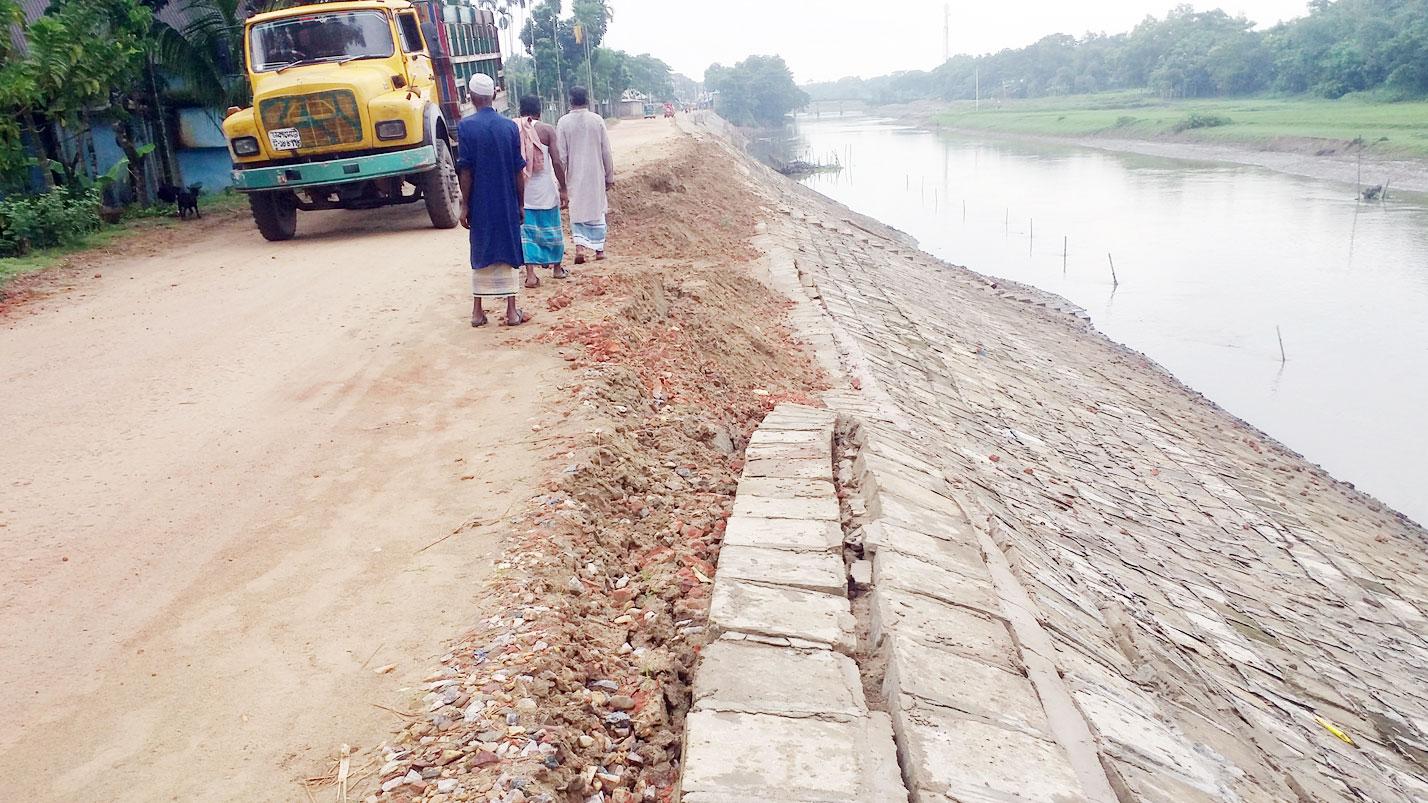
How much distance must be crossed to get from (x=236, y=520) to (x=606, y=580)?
1.63 m

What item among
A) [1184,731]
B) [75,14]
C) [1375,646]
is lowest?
[1375,646]

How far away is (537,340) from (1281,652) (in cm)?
515

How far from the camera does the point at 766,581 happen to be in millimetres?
3457

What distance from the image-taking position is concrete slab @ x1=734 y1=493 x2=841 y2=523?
13.3 ft

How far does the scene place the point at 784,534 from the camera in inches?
153

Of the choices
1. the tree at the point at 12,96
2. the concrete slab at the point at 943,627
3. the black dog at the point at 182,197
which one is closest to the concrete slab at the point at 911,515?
the concrete slab at the point at 943,627

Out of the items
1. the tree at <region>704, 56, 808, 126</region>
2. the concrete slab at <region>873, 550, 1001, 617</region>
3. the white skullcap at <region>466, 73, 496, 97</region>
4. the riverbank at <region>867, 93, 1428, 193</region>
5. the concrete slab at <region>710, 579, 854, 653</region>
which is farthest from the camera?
the tree at <region>704, 56, 808, 126</region>

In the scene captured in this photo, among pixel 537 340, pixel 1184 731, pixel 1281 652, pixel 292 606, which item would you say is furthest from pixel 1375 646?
pixel 292 606

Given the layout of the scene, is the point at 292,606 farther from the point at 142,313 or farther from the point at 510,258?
the point at 142,313

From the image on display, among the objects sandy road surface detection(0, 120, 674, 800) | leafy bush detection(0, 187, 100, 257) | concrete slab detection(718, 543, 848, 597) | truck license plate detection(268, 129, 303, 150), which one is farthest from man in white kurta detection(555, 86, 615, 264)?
leafy bush detection(0, 187, 100, 257)

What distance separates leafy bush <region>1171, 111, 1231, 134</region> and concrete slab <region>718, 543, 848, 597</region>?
48816 mm

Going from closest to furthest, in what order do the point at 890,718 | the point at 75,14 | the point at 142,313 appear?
A: the point at 890,718 < the point at 142,313 < the point at 75,14

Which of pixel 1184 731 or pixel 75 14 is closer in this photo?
pixel 1184 731

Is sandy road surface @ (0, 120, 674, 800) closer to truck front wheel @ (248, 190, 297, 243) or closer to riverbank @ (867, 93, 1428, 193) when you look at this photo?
truck front wheel @ (248, 190, 297, 243)
